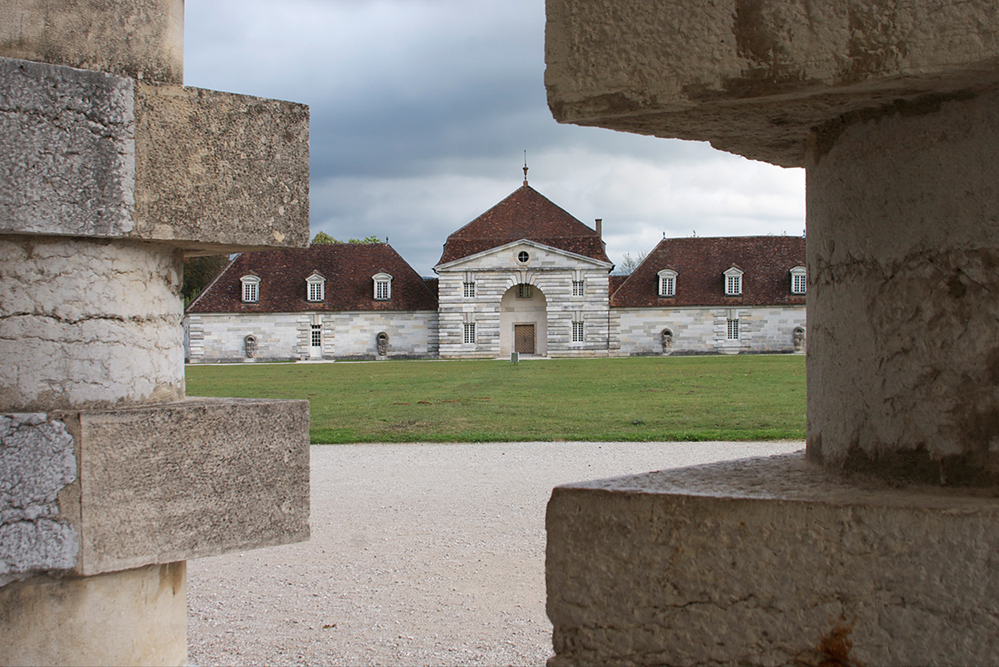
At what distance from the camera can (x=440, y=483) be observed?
8.14 m

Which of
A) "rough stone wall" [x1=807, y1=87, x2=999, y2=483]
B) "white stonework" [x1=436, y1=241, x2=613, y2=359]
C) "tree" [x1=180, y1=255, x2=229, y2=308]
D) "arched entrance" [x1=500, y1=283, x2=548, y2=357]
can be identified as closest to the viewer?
"rough stone wall" [x1=807, y1=87, x2=999, y2=483]

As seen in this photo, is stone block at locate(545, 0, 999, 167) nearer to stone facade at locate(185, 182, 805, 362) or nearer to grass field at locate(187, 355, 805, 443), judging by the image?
grass field at locate(187, 355, 805, 443)

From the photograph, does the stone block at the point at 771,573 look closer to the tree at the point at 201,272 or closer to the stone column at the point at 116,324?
the stone column at the point at 116,324

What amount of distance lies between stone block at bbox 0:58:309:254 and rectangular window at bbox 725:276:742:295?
47.6 meters

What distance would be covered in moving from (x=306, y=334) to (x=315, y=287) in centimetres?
281

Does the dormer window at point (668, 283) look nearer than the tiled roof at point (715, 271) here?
No

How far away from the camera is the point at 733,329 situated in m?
48.0

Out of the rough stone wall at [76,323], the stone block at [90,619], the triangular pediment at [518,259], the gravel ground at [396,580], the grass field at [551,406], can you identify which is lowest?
the gravel ground at [396,580]

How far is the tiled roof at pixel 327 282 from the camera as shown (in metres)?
48.8

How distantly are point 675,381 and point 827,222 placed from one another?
20.5 meters

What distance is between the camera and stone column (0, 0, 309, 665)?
2426 millimetres

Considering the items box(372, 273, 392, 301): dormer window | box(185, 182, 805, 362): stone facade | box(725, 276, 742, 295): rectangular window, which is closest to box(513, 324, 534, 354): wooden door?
box(185, 182, 805, 362): stone facade

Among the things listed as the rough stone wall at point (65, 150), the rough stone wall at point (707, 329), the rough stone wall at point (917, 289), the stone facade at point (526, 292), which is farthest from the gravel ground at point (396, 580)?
the rough stone wall at point (707, 329)

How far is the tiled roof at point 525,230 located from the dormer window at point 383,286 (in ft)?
10.8
